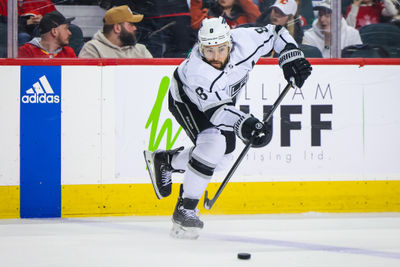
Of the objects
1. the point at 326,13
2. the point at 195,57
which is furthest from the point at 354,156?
the point at 195,57

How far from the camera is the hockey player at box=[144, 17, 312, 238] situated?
3041 millimetres

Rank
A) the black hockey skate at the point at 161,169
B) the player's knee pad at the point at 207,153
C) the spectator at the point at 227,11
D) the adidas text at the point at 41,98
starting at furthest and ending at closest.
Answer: the spectator at the point at 227,11
the adidas text at the point at 41,98
the black hockey skate at the point at 161,169
the player's knee pad at the point at 207,153

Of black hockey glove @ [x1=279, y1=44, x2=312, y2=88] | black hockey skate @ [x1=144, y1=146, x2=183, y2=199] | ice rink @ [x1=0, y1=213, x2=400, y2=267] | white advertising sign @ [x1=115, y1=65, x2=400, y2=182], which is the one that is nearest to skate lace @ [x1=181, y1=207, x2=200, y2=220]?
ice rink @ [x1=0, y1=213, x2=400, y2=267]

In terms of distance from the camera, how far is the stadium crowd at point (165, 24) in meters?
3.95

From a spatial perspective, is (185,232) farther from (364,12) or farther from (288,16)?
(364,12)

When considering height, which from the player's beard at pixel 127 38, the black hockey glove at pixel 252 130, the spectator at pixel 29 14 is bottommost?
the black hockey glove at pixel 252 130

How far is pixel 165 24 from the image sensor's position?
4016 mm

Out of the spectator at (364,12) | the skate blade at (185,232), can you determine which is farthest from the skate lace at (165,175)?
the spectator at (364,12)

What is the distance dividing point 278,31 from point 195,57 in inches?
24.4

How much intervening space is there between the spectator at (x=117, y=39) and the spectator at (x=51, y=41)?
0.12 meters

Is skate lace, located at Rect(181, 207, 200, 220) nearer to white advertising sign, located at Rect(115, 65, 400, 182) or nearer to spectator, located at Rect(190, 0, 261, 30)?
white advertising sign, located at Rect(115, 65, 400, 182)

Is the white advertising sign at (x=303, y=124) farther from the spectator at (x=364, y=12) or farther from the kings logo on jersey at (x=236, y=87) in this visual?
the kings logo on jersey at (x=236, y=87)

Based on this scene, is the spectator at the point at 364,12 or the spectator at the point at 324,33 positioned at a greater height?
the spectator at the point at 364,12

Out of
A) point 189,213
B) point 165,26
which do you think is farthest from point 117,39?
point 189,213
